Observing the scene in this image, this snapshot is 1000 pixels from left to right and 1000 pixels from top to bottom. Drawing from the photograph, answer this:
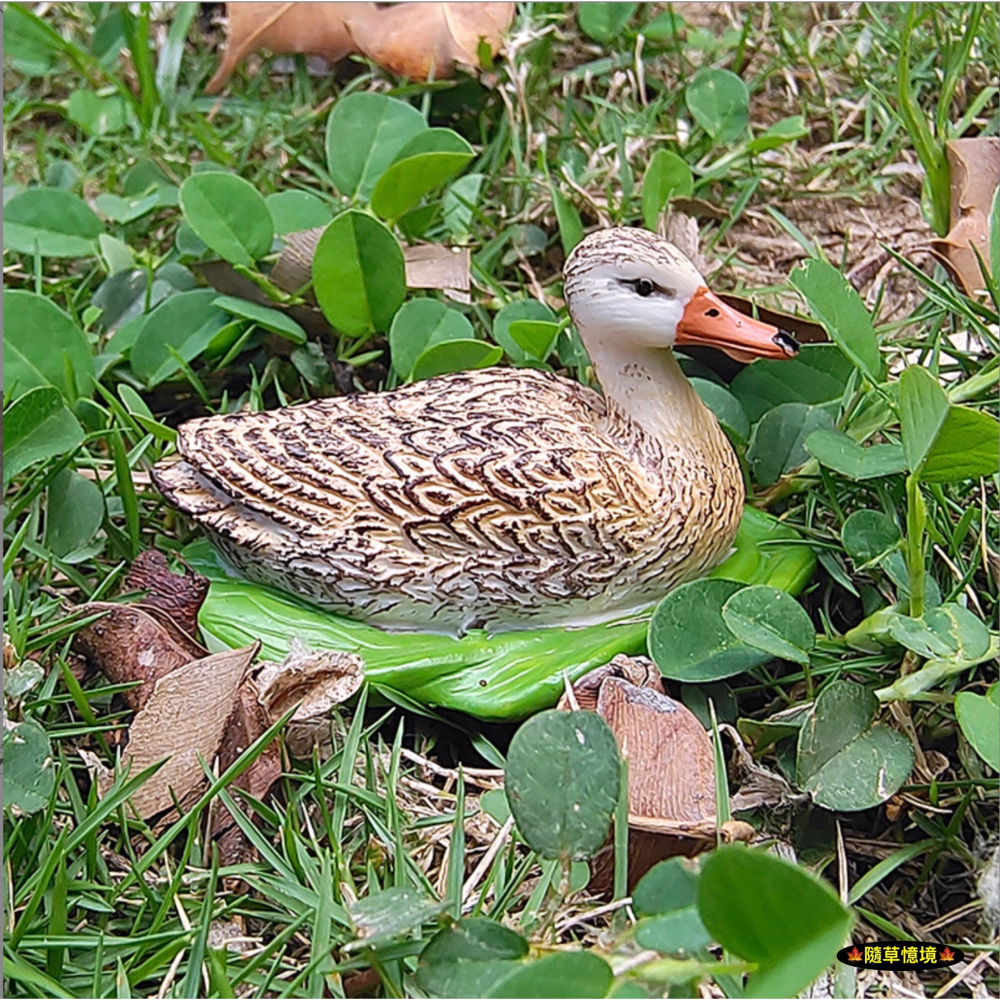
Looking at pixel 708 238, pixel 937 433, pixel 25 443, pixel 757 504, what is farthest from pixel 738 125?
pixel 25 443

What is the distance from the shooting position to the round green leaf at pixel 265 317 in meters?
2.05

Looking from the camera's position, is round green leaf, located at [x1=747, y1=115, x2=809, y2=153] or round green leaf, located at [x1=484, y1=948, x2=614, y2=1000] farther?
round green leaf, located at [x1=747, y1=115, x2=809, y2=153]

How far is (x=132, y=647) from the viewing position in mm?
1614

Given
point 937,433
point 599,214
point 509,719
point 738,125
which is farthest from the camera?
point 738,125

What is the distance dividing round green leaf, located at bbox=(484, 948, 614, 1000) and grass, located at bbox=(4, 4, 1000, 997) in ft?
0.19

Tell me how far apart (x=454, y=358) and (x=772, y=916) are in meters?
1.12

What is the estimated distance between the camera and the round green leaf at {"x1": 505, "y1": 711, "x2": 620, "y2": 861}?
3.76 feet

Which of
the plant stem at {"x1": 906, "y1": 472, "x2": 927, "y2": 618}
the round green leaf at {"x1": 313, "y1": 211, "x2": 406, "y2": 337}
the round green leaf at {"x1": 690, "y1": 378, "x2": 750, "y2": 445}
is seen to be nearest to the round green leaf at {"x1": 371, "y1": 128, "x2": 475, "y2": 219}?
the round green leaf at {"x1": 313, "y1": 211, "x2": 406, "y2": 337}

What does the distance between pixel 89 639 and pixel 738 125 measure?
1552mm

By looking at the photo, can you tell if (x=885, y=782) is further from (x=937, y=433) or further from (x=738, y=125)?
(x=738, y=125)

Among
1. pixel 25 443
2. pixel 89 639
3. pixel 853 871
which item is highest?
pixel 25 443

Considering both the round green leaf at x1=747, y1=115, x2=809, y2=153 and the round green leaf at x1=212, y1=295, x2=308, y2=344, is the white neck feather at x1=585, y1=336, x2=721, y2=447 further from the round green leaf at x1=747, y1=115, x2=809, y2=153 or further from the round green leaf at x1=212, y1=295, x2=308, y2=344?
the round green leaf at x1=747, y1=115, x2=809, y2=153

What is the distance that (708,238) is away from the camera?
2350 mm

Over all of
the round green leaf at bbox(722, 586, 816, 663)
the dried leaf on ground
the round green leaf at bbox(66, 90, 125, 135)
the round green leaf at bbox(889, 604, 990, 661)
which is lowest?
the dried leaf on ground
